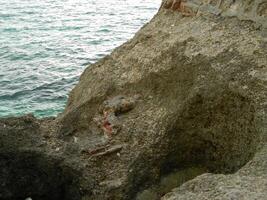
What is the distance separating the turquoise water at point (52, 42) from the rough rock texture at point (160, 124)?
6792mm

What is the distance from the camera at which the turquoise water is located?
20.3 m

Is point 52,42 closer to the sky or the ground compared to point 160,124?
closer to the ground

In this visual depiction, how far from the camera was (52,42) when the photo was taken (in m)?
27.6

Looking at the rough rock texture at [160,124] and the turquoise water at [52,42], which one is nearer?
the rough rock texture at [160,124]

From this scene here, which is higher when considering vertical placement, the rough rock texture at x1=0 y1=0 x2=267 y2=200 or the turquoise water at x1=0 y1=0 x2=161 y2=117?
the rough rock texture at x1=0 y1=0 x2=267 y2=200

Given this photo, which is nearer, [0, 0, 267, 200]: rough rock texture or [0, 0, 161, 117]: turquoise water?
[0, 0, 267, 200]: rough rock texture

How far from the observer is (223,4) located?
1253cm

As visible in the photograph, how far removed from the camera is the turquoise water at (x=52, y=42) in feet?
66.7

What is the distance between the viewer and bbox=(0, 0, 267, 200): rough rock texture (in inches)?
409

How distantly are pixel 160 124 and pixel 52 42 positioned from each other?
687 inches

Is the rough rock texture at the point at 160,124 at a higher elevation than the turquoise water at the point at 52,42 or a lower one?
higher

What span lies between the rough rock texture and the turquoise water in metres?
6.79

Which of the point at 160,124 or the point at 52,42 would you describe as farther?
the point at 52,42

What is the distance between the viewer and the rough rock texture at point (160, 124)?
1038 cm
